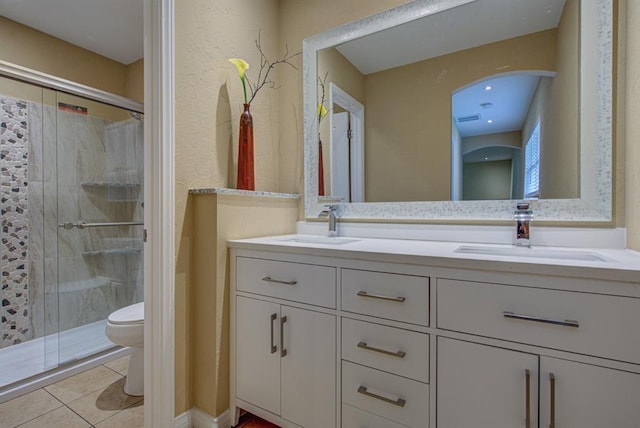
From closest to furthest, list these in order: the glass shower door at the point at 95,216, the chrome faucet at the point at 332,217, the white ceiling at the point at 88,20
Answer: the chrome faucet at the point at 332,217, the white ceiling at the point at 88,20, the glass shower door at the point at 95,216

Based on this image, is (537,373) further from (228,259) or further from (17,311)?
(17,311)

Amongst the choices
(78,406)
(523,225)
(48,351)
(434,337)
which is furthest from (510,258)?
(48,351)

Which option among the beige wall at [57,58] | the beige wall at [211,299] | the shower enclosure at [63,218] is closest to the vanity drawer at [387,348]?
the beige wall at [211,299]

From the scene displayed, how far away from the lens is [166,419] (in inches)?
51.0

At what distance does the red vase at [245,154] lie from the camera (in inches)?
65.1

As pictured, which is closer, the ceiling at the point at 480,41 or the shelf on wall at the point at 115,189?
the ceiling at the point at 480,41

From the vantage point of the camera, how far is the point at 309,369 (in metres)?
1.19

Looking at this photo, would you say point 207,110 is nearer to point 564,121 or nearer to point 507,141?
point 507,141

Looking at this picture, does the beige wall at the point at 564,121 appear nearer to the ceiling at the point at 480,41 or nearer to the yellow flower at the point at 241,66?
the ceiling at the point at 480,41

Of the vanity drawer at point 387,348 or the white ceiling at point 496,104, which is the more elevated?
the white ceiling at point 496,104

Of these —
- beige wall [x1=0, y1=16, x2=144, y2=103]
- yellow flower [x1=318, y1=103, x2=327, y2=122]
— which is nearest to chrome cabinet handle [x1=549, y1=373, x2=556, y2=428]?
yellow flower [x1=318, y1=103, x2=327, y2=122]

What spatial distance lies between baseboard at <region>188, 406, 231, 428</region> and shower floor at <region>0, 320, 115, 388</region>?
44.1 inches

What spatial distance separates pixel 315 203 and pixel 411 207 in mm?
606

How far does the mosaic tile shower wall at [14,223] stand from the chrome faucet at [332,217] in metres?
2.29
